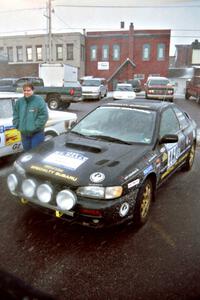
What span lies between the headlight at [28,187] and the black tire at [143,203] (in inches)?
51.2

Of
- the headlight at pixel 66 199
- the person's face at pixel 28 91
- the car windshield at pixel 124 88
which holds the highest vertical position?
the person's face at pixel 28 91

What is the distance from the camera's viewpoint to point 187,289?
100 inches

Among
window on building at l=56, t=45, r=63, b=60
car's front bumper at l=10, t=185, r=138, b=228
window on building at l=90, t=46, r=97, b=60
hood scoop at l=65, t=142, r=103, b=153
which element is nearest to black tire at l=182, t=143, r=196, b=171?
hood scoop at l=65, t=142, r=103, b=153

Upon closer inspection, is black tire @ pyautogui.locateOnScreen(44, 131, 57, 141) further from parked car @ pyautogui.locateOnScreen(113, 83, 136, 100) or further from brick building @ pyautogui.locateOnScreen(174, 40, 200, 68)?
brick building @ pyautogui.locateOnScreen(174, 40, 200, 68)

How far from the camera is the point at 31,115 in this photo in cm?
472

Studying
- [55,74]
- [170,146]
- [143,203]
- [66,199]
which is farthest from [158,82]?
[66,199]

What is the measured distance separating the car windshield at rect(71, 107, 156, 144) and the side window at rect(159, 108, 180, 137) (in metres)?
0.18

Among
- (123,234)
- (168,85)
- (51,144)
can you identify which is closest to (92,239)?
(123,234)

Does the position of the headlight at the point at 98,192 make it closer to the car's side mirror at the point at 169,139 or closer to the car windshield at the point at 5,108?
the car's side mirror at the point at 169,139

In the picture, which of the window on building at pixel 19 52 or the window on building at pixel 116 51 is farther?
the window on building at pixel 19 52

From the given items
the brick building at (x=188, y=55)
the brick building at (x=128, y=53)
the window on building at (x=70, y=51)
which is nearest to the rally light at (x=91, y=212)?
the brick building at (x=128, y=53)

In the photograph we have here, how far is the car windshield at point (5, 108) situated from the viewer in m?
5.74

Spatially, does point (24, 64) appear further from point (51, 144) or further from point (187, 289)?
point (187, 289)

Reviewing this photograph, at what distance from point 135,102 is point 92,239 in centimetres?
262
